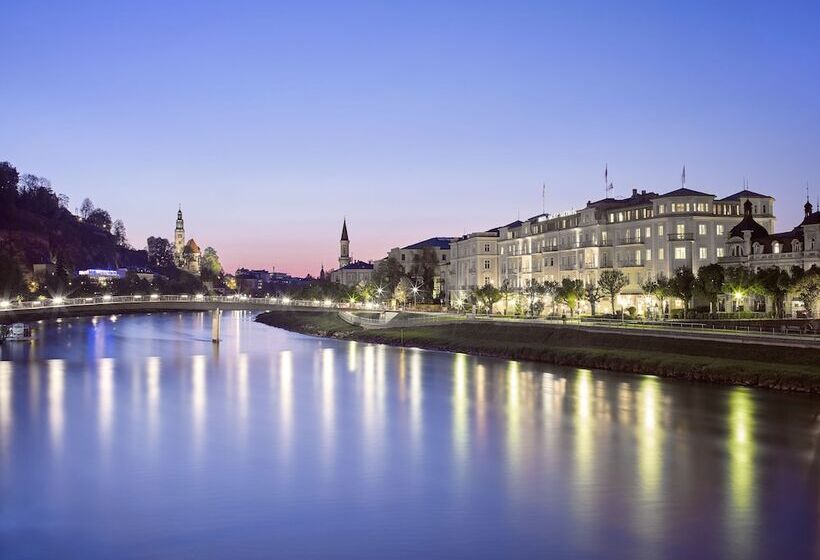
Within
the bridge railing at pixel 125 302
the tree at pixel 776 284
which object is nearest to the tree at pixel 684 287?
the tree at pixel 776 284

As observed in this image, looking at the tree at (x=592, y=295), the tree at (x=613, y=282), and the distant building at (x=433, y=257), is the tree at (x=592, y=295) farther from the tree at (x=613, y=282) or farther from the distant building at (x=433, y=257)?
the distant building at (x=433, y=257)

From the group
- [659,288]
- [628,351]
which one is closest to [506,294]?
[659,288]

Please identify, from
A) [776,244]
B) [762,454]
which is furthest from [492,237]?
[762,454]

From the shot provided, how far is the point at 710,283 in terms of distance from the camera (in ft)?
216

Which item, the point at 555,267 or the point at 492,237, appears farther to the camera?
the point at 492,237

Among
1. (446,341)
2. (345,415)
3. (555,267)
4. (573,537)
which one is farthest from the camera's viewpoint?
(555,267)

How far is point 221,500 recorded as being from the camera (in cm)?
2608

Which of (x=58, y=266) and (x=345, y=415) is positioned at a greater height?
(x=58, y=266)

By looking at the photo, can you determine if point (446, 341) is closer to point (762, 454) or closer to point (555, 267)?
point (555, 267)

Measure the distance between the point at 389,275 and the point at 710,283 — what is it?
77.4 metres

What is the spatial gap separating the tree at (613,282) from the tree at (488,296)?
57.6 ft

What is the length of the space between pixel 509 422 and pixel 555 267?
6117cm

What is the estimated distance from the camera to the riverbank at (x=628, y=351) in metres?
42.9

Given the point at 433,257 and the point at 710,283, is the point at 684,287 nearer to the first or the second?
the point at 710,283
